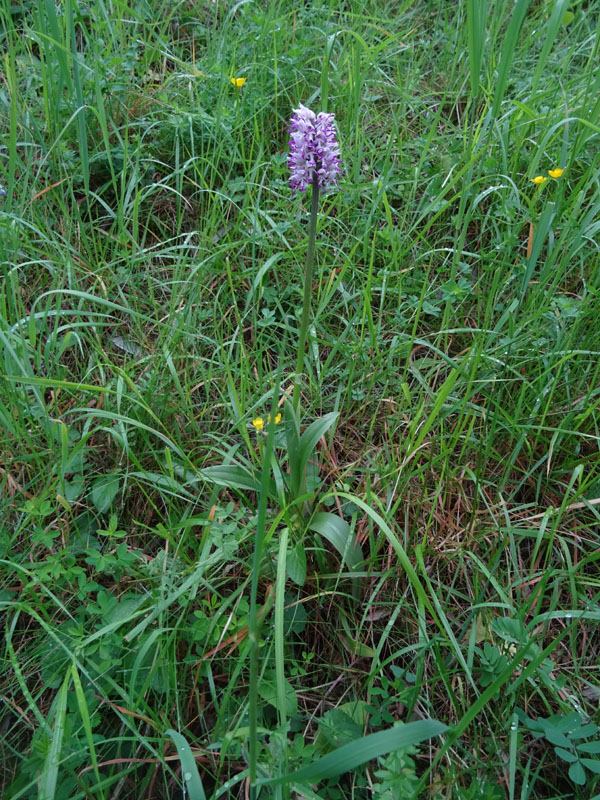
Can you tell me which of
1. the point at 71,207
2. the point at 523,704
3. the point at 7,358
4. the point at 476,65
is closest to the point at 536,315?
the point at 476,65

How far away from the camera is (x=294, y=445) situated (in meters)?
1.46

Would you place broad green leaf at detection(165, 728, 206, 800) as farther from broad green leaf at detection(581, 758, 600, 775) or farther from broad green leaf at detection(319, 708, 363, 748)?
broad green leaf at detection(581, 758, 600, 775)

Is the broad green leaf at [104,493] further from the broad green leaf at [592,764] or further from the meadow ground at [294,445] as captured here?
the broad green leaf at [592,764]

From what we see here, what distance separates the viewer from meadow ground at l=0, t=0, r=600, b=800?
3.99 feet

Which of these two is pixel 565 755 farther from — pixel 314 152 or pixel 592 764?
pixel 314 152

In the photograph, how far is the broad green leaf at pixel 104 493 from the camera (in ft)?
5.13

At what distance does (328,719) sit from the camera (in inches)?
48.8

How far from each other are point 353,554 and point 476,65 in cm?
141

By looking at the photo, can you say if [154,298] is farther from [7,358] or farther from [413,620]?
[413,620]

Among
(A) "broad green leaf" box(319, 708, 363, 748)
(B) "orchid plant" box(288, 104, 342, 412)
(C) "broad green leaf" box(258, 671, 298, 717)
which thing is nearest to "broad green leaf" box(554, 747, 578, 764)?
(A) "broad green leaf" box(319, 708, 363, 748)

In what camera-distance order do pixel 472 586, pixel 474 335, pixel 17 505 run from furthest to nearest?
pixel 474 335 → pixel 17 505 → pixel 472 586

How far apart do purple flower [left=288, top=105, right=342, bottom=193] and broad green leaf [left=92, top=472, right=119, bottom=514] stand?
0.90m

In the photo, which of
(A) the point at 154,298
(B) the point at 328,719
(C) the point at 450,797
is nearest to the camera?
(C) the point at 450,797

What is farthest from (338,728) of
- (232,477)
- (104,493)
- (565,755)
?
(104,493)
